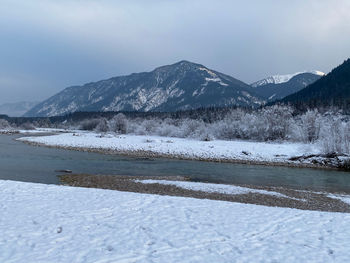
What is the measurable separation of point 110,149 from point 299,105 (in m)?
100

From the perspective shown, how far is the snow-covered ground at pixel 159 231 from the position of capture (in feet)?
23.9

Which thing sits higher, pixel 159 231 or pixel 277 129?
pixel 277 129

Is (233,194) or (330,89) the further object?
(330,89)

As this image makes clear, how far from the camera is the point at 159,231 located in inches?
353

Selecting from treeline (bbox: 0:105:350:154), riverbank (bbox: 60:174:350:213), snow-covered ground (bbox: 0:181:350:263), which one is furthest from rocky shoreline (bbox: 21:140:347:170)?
snow-covered ground (bbox: 0:181:350:263)

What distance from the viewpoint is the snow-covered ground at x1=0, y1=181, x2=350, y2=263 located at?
7.27 meters

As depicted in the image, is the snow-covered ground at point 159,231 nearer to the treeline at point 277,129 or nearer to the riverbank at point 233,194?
the riverbank at point 233,194

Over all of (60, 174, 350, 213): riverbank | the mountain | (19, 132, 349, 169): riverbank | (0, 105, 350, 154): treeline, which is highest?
the mountain

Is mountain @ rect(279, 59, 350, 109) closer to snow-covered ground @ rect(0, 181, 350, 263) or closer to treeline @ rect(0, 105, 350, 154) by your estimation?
treeline @ rect(0, 105, 350, 154)

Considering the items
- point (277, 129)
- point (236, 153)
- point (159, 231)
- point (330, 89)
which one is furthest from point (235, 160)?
point (330, 89)

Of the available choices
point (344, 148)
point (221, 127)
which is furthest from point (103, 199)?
point (221, 127)

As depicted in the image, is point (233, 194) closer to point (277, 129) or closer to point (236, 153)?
point (236, 153)

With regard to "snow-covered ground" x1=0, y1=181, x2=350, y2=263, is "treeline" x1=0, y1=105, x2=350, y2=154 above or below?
above

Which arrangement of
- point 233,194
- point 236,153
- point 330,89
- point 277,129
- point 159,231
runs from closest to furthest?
point 159,231 → point 233,194 → point 236,153 → point 277,129 → point 330,89
